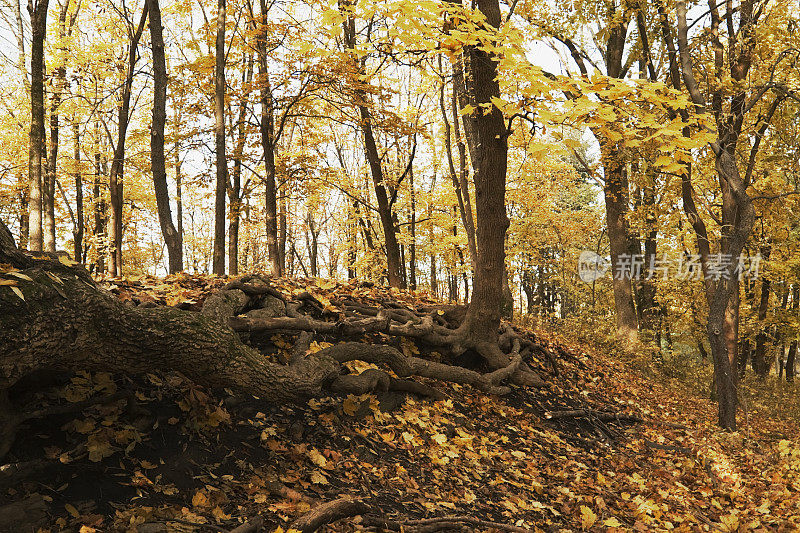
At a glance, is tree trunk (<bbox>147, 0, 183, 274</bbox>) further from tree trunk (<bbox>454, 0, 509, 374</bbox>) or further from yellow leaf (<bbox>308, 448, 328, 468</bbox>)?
yellow leaf (<bbox>308, 448, 328, 468</bbox>)

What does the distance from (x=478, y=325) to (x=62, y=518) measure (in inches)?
225

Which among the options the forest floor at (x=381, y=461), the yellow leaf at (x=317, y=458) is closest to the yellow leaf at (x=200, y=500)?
the forest floor at (x=381, y=461)

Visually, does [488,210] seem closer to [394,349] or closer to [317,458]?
[394,349]

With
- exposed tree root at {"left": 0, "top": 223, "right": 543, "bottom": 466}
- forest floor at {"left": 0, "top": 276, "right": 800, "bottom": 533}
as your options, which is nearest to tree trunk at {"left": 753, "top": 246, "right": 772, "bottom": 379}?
forest floor at {"left": 0, "top": 276, "right": 800, "bottom": 533}

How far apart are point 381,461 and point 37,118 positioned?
835 centimetres

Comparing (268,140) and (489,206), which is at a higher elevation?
(268,140)

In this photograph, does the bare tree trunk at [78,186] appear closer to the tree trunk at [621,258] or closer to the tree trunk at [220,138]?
the tree trunk at [220,138]

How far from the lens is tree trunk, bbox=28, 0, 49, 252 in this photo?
822 centimetres

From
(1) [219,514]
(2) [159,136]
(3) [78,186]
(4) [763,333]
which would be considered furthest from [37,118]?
(4) [763,333]

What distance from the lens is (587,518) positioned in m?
4.37

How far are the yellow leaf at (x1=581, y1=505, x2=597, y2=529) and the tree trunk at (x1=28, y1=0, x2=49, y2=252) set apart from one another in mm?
9374

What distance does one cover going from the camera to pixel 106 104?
1805 centimetres

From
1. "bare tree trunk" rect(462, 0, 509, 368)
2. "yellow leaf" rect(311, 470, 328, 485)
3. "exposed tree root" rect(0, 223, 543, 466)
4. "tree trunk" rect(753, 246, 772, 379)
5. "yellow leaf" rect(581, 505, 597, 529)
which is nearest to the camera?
"exposed tree root" rect(0, 223, 543, 466)

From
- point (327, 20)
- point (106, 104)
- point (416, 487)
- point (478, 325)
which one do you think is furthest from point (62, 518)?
point (106, 104)
